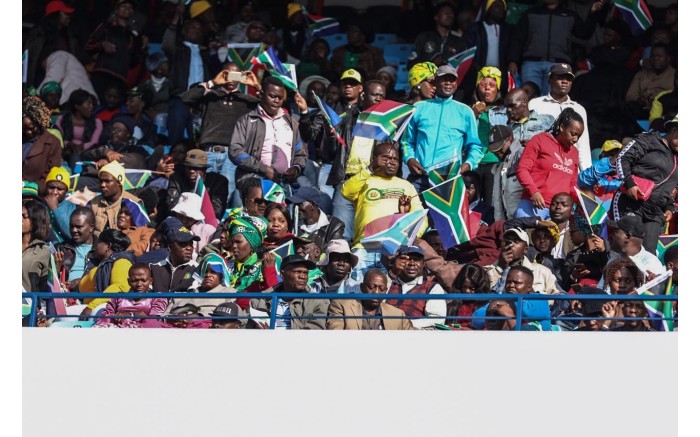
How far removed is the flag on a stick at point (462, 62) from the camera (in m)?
15.8

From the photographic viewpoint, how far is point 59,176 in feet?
49.5

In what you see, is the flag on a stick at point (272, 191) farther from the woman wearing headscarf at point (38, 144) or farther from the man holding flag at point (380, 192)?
the woman wearing headscarf at point (38, 144)

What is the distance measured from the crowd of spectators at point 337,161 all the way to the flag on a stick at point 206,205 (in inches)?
0.6

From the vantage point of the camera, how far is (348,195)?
555 inches

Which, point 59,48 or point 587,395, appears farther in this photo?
point 59,48

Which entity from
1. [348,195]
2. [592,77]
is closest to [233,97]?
[348,195]

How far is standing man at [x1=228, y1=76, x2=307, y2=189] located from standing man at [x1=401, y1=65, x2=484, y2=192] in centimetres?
99

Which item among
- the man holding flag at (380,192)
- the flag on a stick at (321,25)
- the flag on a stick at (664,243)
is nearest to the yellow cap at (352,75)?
the man holding flag at (380,192)

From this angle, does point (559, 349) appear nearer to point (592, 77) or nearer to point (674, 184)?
point (674, 184)

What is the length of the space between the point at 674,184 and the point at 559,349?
237 centimetres

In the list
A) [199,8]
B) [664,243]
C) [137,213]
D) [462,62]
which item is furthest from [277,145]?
[664,243]

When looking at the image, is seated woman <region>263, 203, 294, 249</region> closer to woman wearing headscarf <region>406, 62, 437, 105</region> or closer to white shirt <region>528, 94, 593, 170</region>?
woman wearing headscarf <region>406, 62, 437, 105</region>

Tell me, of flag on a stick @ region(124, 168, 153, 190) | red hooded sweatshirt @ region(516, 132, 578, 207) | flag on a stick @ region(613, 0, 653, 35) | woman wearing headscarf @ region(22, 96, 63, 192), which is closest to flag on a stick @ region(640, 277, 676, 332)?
red hooded sweatshirt @ region(516, 132, 578, 207)

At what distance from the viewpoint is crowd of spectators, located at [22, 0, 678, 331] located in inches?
508
